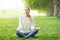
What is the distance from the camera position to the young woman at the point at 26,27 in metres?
4.03

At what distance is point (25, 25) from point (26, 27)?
0.04 m

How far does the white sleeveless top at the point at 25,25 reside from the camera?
4043 mm

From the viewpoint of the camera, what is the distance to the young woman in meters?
4.03

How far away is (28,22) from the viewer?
13.4 feet

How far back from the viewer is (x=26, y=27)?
13.5ft

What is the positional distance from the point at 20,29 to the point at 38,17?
273cm

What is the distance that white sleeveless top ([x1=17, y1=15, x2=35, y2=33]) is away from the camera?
4.04 metres

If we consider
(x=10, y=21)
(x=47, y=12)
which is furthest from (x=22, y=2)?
(x=47, y=12)

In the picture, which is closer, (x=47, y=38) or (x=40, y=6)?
(x=47, y=38)

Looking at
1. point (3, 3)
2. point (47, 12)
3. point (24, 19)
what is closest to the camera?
point (24, 19)

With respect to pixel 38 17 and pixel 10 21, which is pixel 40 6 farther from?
pixel 10 21

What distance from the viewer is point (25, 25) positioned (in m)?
4.09

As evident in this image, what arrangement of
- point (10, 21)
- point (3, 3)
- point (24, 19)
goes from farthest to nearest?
point (10, 21)
point (3, 3)
point (24, 19)

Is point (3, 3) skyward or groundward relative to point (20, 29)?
skyward
